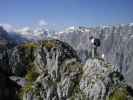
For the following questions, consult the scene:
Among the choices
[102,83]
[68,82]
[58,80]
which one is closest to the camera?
[102,83]

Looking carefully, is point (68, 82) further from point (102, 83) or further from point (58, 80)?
point (102, 83)

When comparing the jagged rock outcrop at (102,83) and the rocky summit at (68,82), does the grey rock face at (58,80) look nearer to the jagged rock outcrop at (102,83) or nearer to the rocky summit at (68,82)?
the rocky summit at (68,82)

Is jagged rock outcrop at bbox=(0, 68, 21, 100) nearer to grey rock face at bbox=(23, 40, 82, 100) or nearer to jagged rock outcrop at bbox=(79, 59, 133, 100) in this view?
grey rock face at bbox=(23, 40, 82, 100)

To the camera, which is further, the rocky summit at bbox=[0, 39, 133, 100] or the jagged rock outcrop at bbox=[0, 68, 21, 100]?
the jagged rock outcrop at bbox=[0, 68, 21, 100]

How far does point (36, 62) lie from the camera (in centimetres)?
10319

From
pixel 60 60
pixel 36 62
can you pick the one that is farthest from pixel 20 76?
pixel 60 60

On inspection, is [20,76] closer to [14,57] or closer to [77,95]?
[14,57]

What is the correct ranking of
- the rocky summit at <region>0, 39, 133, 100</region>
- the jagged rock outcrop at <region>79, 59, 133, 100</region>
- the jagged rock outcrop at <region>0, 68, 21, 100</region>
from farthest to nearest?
the jagged rock outcrop at <region>0, 68, 21, 100</region>
the rocky summit at <region>0, 39, 133, 100</region>
the jagged rock outcrop at <region>79, 59, 133, 100</region>

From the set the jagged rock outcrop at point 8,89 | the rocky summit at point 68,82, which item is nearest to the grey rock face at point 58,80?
the rocky summit at point 68,82

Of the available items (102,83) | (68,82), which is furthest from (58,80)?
(102,83)

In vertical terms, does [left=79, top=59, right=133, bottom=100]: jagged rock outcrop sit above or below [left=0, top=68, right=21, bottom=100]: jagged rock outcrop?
above

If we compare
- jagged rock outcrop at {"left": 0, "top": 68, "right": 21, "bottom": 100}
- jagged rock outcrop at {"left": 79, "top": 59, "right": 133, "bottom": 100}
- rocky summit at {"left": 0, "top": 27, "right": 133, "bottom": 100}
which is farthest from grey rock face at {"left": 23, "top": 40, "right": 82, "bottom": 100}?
jagged rock outcrop at {"left": 0, "top": 68, "right": 21, "bottom": 100}

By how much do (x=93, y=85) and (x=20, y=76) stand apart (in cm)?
3639

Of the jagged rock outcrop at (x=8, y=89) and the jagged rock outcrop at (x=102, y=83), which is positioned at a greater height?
the jagged rock outcrop at (x=102, y=83)
